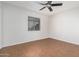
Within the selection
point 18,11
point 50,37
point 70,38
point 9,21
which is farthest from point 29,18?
point 70,38

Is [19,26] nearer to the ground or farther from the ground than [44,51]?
farther from the ground

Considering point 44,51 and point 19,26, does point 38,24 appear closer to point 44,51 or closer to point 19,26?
point 19,26

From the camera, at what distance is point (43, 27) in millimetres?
1571

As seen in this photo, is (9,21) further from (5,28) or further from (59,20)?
(59,20)

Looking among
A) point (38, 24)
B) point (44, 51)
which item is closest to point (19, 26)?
point (38, 24)

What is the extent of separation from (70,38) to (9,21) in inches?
44.2

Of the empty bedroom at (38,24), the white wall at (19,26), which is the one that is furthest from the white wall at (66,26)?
the white wall at (19,26)

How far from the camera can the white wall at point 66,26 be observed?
56.9 inches

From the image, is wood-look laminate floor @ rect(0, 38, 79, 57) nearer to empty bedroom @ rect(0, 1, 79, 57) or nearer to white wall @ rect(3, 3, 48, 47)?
empty bedroom @ rect(0, 1, 79, 57)

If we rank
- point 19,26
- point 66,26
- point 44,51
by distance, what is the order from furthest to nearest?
point 44,51 < point 19,26 < point 66,26

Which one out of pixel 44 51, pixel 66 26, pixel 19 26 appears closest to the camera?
pixel 66 26

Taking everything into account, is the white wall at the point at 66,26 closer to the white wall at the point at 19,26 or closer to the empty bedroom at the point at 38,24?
the empty bedroom at the point at 38,24

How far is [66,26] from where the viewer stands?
155 cm

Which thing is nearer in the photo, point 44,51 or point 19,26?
point 19,26
